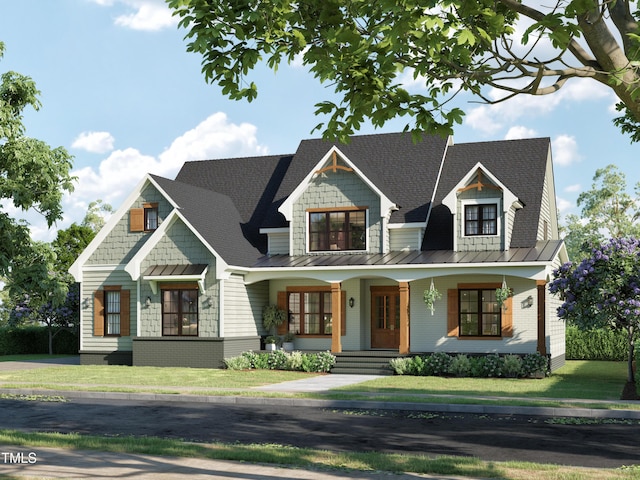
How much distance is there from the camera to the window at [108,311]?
99.1ft

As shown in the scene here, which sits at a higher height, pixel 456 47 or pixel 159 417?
pixel 456 47

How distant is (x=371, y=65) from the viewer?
8.16m

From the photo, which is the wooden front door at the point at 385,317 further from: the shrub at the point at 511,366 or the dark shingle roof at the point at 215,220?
the shrub at the point at 511,366

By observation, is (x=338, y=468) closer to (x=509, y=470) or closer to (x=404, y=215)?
(x=509, y=470)

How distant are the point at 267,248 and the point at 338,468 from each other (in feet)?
73.0

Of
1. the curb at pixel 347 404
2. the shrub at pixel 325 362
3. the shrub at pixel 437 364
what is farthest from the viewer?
the shrub at pixel 325 362

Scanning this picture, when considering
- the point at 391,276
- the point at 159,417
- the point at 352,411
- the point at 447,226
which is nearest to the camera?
the point at 159,417

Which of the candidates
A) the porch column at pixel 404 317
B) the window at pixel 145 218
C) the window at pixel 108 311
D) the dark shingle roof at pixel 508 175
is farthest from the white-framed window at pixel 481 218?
the window at pixel 108 311

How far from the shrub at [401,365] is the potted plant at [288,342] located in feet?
15.9

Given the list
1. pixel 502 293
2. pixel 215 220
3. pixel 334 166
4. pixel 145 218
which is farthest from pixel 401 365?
pixel 145 218

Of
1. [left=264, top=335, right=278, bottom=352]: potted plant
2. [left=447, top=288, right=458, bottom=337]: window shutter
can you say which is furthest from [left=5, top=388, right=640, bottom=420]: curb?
[left=447, top=288, right=458, bottom=337]: window shutter

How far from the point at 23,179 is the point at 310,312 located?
1152 cm

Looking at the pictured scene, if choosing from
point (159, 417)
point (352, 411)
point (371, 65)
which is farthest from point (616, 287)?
point (371, 65)

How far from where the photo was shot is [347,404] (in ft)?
58.6
